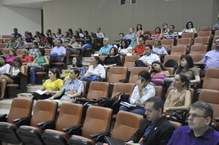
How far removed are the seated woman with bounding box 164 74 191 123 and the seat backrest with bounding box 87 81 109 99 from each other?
48.4 inches

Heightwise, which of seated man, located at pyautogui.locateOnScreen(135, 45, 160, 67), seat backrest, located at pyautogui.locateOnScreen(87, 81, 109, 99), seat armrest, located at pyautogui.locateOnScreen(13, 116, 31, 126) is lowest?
A: seat armrest, located at pyautogui.locateOnScreen(13, 116, 31, 126)

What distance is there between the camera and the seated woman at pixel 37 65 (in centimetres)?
680

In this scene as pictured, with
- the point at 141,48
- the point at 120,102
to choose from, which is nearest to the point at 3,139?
the point at 120,102

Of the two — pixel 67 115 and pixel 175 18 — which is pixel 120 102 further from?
pixel 175 18

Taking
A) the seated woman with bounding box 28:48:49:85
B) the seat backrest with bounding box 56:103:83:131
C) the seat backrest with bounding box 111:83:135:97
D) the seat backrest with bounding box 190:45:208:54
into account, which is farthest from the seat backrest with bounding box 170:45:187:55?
the seat backrest with bounding box 56:103:83:131

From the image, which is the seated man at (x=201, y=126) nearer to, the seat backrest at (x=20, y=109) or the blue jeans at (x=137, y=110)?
the blue jeans at (x=137, y=110)

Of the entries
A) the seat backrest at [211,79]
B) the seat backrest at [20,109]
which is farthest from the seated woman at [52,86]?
the seat backrest at [211,79]

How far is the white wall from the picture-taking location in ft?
44.9

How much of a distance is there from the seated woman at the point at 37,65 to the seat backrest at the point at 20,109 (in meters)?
2.42

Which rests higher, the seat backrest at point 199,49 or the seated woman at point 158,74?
the seat backrest at point 199,49

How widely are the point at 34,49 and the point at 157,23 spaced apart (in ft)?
14.6

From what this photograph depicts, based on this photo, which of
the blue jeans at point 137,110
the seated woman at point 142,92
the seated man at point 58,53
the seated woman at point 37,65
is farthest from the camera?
the seated man at point 58,53

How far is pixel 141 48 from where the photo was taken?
→ 729cm

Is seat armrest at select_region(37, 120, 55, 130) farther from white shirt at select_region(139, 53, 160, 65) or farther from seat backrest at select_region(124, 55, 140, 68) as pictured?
seat backrest at select_region(124, 55, 140, 68)
